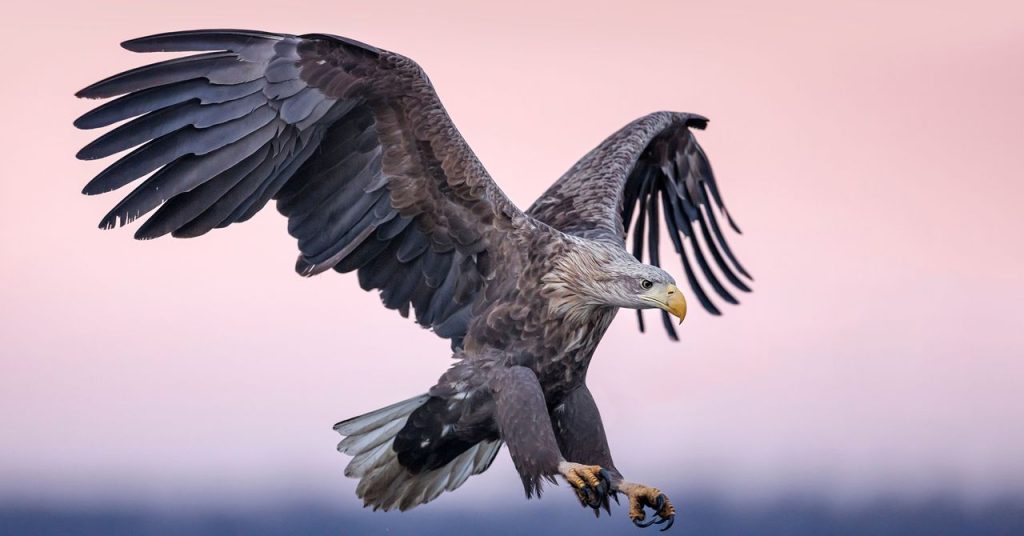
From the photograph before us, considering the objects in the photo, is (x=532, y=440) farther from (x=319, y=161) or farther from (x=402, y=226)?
(x=319, y=161)

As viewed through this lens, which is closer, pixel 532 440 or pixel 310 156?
pixel 532 440

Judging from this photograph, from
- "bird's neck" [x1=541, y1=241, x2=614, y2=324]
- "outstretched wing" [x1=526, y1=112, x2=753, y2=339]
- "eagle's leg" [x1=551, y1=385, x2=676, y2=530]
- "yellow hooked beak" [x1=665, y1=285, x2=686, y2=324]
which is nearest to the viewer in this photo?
"yellow hooked beak" [x1=665, y1=285, x2=686, y2=324]

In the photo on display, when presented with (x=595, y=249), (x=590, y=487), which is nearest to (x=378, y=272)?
(x=595, y=249)

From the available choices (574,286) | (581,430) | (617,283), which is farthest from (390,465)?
(617,283)

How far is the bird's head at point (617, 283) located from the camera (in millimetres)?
4391

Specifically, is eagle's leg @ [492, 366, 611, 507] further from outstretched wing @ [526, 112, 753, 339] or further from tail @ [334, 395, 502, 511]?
outstretched wing @ [526, 112, 753, 339]

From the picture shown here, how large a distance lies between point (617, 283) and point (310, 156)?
1071 millimetres

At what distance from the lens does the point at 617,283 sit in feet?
14.6

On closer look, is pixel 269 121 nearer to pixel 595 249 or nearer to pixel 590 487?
pixel 595 249

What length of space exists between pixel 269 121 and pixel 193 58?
298 millimetres

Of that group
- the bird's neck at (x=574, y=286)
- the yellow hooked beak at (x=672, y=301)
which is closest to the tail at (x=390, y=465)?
the bird's neck at (x=574, y=286)

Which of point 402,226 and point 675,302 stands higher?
point 402,226

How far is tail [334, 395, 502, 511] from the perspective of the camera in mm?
4898

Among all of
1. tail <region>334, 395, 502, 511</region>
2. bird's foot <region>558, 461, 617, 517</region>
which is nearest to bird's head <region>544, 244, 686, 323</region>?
bird's foot <region>558, 461, 617, 517</region>
